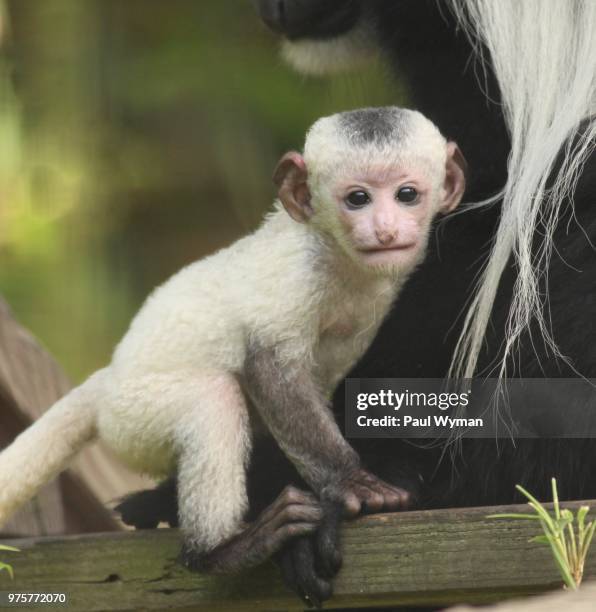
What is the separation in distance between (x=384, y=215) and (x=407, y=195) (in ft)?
0.17

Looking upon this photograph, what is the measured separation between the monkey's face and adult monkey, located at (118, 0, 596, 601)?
7.7 inches

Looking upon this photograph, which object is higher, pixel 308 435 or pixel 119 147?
pixel 308 435

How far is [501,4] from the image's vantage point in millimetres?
1788

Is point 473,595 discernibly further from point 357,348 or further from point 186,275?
point 186,275

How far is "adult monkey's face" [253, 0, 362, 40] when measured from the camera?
191 centimetres

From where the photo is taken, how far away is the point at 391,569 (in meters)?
1.44

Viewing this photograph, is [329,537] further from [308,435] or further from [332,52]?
[332,52]

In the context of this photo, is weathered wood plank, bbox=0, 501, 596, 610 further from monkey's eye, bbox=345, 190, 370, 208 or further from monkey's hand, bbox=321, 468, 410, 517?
monkey's eye, bbox=345, 190, 370, 208

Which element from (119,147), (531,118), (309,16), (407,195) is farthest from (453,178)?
(119,147)

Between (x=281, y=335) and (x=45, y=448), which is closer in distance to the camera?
(x=281, y=335)

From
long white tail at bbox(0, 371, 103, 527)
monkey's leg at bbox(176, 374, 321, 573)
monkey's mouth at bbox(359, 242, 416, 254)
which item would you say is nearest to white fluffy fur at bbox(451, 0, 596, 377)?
monkey's mouth at bbox(359, 242, 416, 254)

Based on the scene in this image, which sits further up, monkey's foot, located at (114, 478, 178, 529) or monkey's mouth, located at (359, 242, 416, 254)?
monkey's mouth, located at (359, 242, 416, 254)

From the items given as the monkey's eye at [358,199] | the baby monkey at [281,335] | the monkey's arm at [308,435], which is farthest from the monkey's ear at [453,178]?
the monkey's arm at [308,435]

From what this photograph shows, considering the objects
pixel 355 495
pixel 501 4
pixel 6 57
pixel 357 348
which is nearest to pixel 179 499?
pixel 355 495
